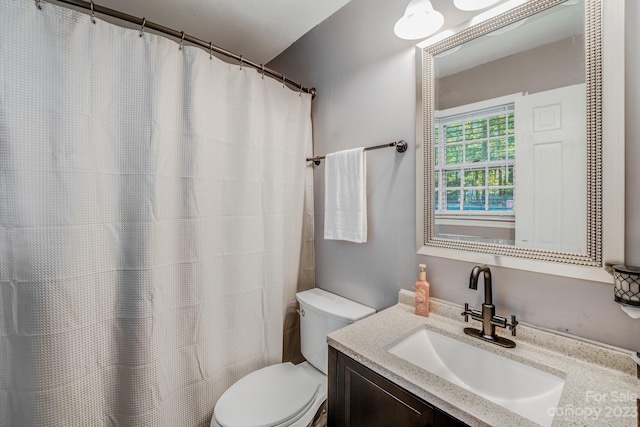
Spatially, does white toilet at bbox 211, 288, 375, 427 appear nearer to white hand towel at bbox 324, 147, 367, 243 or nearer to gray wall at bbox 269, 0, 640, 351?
gray wall at bbox 269, 0, 640, 351

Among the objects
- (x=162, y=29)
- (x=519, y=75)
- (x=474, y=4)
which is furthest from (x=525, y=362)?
(x=162, y=29)

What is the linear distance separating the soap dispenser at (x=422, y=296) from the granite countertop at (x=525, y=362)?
3 centimetres

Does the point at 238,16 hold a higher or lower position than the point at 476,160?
higher

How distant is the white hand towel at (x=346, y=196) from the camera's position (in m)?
1.38

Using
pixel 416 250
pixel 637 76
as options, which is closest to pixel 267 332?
pixel 416 250

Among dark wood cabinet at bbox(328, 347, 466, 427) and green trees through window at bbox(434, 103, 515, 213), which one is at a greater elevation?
green trees through window at bbox(434, 103, 515, 213)

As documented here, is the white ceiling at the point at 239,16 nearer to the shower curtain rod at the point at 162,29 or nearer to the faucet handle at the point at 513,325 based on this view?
the shower curtain rod at the point at 162,29

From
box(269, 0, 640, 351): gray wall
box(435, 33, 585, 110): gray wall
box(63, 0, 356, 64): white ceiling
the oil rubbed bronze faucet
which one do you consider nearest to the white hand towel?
box(269, 0, 640, 351): gray wall

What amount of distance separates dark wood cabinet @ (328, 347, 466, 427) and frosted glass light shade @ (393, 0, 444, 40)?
3.99ft

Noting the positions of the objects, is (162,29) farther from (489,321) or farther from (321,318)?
(489,321)

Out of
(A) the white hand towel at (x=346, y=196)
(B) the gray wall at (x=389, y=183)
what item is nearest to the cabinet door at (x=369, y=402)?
(B) the gray wall at (x=389, y=183)

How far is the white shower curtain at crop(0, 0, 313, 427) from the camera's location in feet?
3.13

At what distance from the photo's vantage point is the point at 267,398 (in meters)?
1.16

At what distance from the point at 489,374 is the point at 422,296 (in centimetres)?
33
